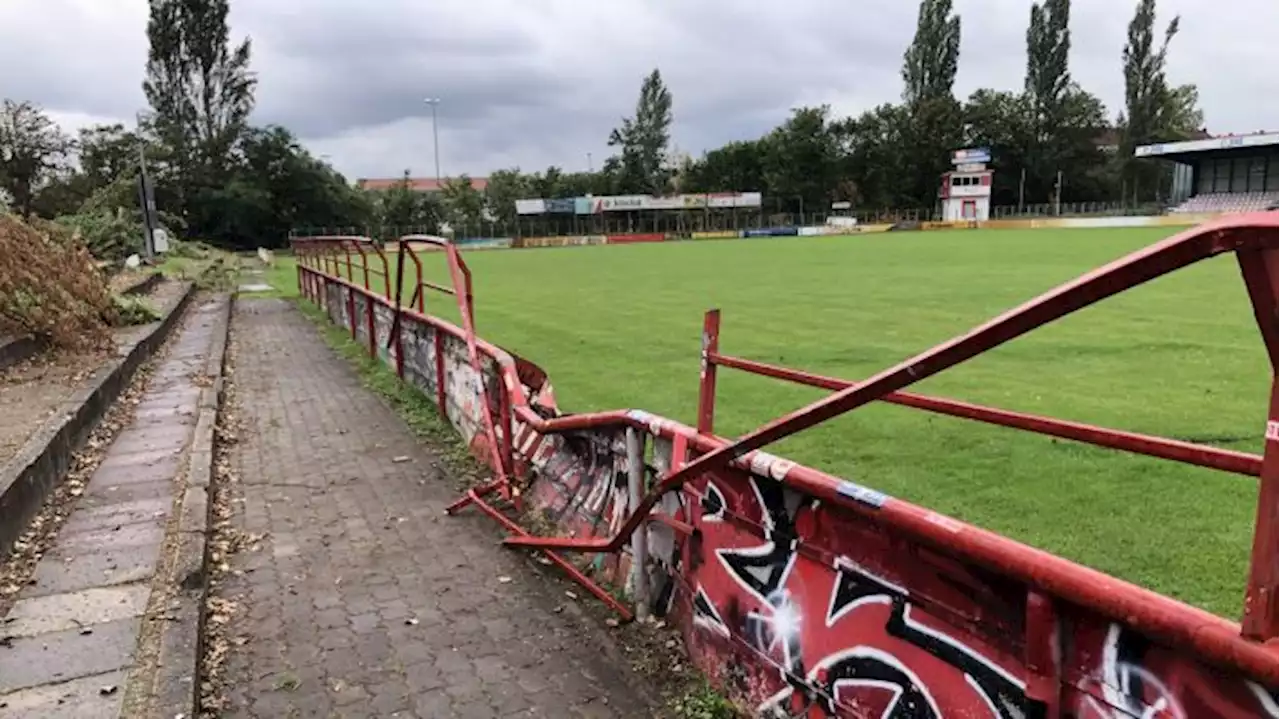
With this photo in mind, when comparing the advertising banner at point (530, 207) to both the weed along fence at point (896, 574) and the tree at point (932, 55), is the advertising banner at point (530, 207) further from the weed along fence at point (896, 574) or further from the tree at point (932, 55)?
the weed along fence at point (896, 574)

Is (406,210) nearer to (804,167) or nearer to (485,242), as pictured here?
(485,242)

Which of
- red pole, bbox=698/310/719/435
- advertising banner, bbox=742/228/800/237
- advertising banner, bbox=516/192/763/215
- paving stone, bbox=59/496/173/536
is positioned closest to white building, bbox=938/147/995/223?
advertising banner, bbox=742/228/800/237

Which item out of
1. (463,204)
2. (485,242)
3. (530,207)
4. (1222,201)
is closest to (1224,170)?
(1222,201)

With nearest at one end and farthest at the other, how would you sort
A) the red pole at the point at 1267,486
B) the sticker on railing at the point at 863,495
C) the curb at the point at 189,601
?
1. the red pole at the point at 1267,486
2. the sticker on railing at the point at 863,495
3. the curb at the point at 189,601

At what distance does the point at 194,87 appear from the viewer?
68438 mm

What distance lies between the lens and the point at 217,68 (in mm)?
68688

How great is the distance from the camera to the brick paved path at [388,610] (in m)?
3.72

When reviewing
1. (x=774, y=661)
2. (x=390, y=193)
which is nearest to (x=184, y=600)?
(x=774, y=661)

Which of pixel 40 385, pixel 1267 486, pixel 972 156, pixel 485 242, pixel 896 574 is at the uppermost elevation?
pixel 972 156

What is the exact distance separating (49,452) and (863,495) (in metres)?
5.55

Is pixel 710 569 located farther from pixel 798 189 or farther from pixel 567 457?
pixel 798 189

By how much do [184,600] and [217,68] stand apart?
242 feet

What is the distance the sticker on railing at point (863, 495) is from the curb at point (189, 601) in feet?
8.21

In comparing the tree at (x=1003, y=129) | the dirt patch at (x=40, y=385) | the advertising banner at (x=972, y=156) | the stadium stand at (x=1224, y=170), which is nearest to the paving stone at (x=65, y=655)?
the dirt patch at (x=40, y=385)
